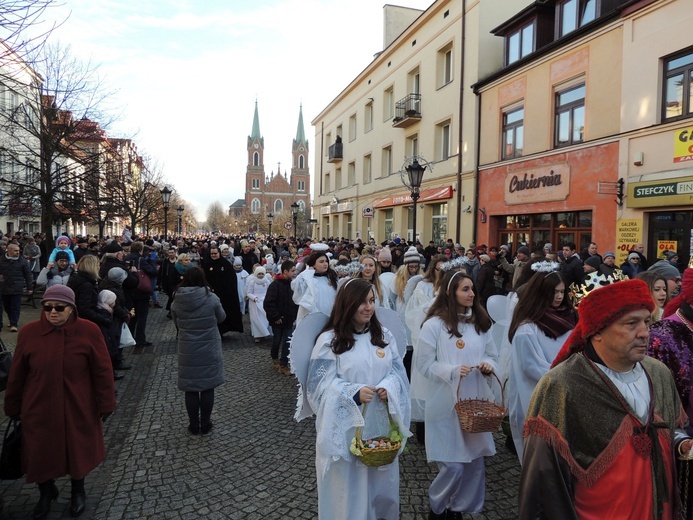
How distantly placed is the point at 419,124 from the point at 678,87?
44.5 ft

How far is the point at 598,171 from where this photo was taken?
1312 cm

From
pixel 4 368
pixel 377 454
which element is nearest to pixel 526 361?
pixel 377 454

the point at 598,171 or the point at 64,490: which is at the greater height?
the point at 598,171

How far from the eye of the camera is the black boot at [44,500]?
3.69m

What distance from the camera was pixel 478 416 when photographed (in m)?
3.26

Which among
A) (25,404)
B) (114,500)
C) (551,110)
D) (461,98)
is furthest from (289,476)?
(461,98)

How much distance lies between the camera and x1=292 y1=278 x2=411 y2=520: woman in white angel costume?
2893 millimetres

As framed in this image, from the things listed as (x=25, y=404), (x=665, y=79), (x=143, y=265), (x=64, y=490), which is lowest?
(x=64, y=490)

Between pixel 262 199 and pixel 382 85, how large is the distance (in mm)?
97803

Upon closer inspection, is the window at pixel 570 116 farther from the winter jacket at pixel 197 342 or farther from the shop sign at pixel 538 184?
the winter jacket at pixel 197 342

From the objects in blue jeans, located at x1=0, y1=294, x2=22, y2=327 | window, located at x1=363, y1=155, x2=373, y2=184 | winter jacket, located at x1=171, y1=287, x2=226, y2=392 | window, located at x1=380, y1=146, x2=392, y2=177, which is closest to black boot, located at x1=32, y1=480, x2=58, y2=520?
winter jacket, located at x1=171, y1=287, x2=226, y2=392

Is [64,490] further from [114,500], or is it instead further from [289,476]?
[289,476]

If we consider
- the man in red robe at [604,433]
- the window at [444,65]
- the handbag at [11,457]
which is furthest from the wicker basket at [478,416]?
the window at [444,65]

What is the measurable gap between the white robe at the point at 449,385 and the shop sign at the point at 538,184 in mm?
12185
